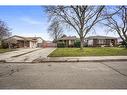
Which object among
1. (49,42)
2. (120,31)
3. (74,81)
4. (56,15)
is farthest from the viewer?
(49,42)

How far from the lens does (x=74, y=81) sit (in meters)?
5.92

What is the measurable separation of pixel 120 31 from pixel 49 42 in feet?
82.9

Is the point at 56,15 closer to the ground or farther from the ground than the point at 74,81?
farther from the ground

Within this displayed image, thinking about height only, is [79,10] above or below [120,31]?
above
